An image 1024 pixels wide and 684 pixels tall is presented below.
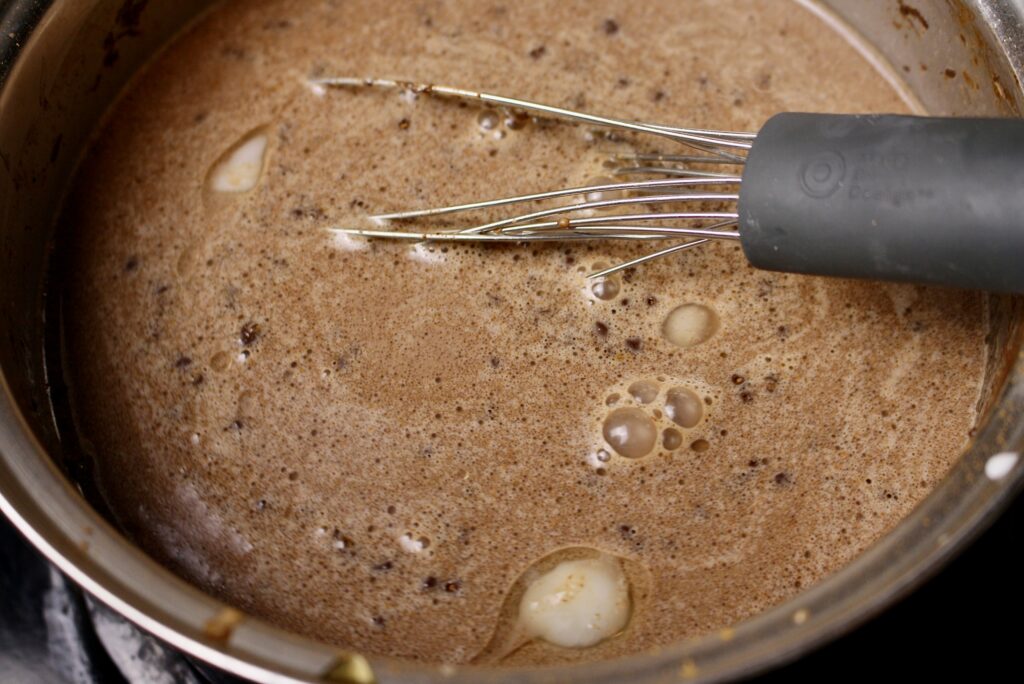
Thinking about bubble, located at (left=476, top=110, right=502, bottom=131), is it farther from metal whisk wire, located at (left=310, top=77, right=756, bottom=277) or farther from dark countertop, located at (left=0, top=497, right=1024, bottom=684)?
dark countertop, located at (left=0, top=497, right=1024, bottom=684)

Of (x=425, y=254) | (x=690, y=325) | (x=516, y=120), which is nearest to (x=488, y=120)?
(x=516, y=120)

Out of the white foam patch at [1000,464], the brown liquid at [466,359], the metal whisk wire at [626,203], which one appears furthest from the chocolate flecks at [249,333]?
the white foam patch at [1000,464]

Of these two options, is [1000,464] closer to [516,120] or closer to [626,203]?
[626,203]

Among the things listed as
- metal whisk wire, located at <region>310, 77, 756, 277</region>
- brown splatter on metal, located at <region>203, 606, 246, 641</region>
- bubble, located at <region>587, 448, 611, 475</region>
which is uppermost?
metal whisk wire, located at <region>310, 77, 756, 277</region>

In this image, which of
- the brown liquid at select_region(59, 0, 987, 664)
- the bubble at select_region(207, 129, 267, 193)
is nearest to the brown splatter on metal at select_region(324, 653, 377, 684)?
the brown liquid at select_region(59, 0, 987, 664)

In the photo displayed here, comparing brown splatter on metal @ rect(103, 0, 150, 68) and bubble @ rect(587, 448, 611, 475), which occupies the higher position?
brown splatter on metal @ rect(103, 0, 150, 68)

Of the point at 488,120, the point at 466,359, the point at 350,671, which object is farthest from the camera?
the point at 488,120
